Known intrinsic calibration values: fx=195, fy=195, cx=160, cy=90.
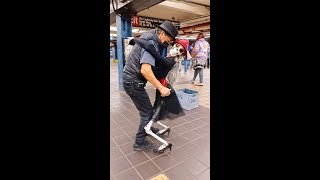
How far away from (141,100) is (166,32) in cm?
88

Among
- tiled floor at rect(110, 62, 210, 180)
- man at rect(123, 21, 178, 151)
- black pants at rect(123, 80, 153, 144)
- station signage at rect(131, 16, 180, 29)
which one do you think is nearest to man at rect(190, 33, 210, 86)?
station signage at rect(131, 16, 180, 29)

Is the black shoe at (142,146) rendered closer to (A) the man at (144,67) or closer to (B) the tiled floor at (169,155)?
(B) the tiled floor at (169,155)

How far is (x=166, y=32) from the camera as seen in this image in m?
2.31

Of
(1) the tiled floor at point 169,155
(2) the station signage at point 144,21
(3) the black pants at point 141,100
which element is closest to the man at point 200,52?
(2) the station signage at point 144,21

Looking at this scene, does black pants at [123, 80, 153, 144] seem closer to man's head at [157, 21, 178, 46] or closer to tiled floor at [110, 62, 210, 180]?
tiled floor at [110, 62, 210, 180]

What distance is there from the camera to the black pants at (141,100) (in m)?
2.38

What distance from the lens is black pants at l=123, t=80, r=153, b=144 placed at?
238 cm

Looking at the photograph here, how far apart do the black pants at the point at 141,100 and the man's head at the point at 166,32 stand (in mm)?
602
